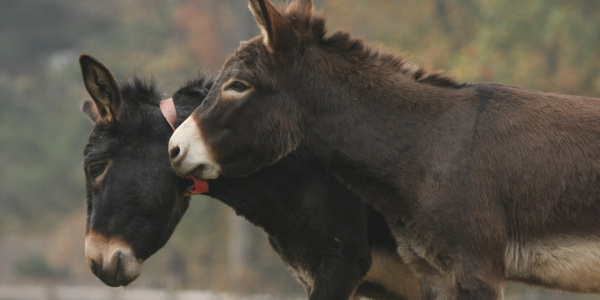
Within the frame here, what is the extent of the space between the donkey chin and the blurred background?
15.2m

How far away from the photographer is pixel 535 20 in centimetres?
2036

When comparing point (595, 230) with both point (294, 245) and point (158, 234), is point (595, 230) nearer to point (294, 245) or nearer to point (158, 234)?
point (294, 245)

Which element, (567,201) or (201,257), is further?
(201,257)

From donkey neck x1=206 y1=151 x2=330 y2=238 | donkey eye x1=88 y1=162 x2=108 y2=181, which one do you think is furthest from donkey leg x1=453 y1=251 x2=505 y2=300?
donkey eye x1=88 y1=162 x2=108 y2=181

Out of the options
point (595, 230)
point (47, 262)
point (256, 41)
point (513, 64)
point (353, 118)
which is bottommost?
point (47, 262)

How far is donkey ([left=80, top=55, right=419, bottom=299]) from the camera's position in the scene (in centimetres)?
575

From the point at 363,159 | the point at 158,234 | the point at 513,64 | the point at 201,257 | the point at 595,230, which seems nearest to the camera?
the point at 595,230

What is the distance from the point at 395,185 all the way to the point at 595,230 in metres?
1.22

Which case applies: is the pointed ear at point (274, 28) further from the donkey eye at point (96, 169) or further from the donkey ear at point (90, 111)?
the donkey ear at point (90, 111)

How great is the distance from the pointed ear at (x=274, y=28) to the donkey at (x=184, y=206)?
98cm

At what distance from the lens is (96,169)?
5852mm

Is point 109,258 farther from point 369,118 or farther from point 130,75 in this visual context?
point 130,75

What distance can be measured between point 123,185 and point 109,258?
1.63 feet

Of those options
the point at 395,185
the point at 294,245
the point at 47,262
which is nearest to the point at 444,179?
the point at 395,185
